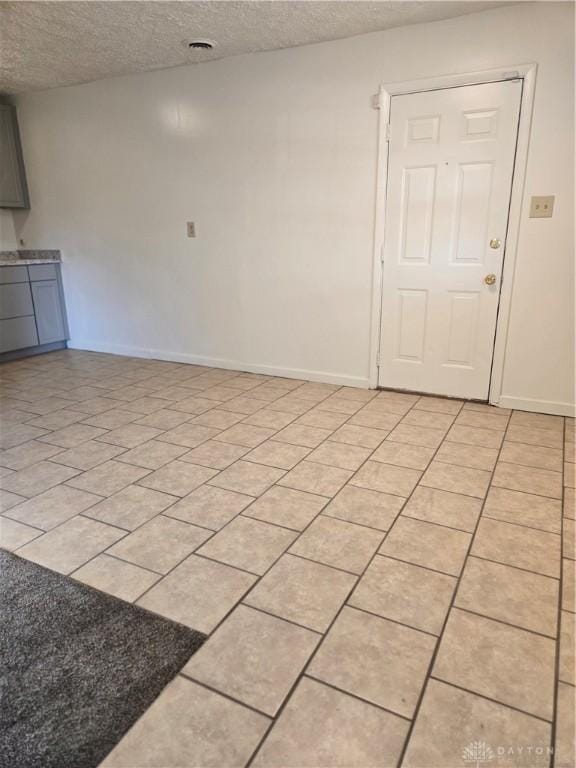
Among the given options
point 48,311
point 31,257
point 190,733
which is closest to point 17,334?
point 48,311

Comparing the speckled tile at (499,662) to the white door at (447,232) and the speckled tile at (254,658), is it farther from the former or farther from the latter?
the white door at (447,232)

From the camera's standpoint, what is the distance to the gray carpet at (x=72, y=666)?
A: 1168mm

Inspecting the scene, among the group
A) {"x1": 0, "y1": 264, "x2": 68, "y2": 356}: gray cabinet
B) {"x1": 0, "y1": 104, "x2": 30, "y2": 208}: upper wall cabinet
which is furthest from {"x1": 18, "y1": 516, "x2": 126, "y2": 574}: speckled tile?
{"x1": 0, "y1": 104, "x2": 30, "y2": 208}: upper wall cabinet

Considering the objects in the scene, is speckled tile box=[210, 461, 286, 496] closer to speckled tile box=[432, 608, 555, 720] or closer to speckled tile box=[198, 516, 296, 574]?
speckled tile box=[198, 516, 296, 574]

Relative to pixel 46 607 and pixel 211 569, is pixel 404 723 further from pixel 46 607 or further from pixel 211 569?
pixel 46 607

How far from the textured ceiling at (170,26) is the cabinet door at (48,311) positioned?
74.7 inches

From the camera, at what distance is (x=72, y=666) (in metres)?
1.37

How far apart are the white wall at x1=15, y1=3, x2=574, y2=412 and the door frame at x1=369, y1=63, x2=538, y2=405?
0.15ft

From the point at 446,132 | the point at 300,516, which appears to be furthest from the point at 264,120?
the point at 300,516

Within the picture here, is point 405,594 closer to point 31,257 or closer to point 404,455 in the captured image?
point 404,455

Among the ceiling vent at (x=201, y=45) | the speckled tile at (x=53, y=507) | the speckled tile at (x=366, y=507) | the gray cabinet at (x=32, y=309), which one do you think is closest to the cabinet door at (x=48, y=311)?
the gray cabinet at (x=32, y=309)

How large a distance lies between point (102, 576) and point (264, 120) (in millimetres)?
3330

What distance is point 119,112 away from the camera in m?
4.27

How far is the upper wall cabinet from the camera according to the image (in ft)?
15.5
